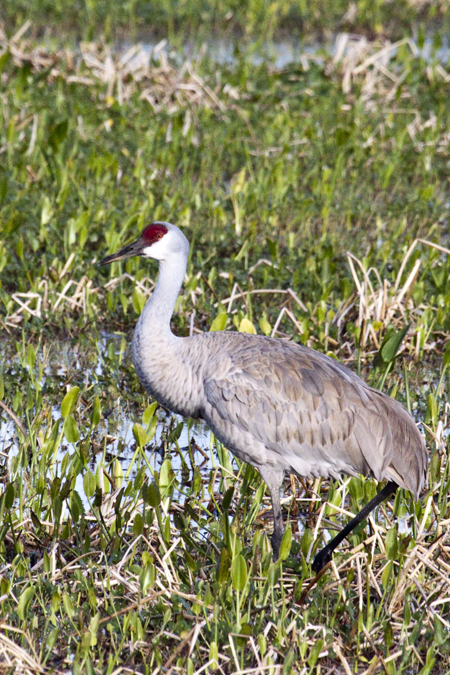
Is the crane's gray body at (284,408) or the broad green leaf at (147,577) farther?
the crane's gray body at (284,408)

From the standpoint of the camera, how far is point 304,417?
13.4 ft

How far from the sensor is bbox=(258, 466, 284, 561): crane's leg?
159 inches

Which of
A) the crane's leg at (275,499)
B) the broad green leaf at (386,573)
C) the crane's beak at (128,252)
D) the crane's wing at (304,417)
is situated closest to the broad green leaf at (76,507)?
the crane's wing at (304,417)

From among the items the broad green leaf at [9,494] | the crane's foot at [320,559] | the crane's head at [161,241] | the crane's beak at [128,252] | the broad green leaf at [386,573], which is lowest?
the crane's foot at [320,559]

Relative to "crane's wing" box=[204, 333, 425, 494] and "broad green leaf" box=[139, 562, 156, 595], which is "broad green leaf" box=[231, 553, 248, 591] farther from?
"crane's wing" box=[204, 333, 425, 494]

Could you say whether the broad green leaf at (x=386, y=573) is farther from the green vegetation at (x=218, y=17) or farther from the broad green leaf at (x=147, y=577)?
the green vegetation at (x=218, y=17)

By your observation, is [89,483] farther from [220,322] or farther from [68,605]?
[220,322]

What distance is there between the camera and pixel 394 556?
3562 mm

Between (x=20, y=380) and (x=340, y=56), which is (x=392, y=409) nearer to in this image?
(x=20, y=380)

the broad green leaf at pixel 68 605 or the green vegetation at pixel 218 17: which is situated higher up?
the green vegetation at pixel 218 17

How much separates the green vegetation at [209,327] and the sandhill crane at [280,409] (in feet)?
0.42

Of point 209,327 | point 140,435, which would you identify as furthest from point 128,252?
point 209,327

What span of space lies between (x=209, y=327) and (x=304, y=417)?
208 centimetres

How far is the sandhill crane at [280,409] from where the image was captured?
403 centimetres
